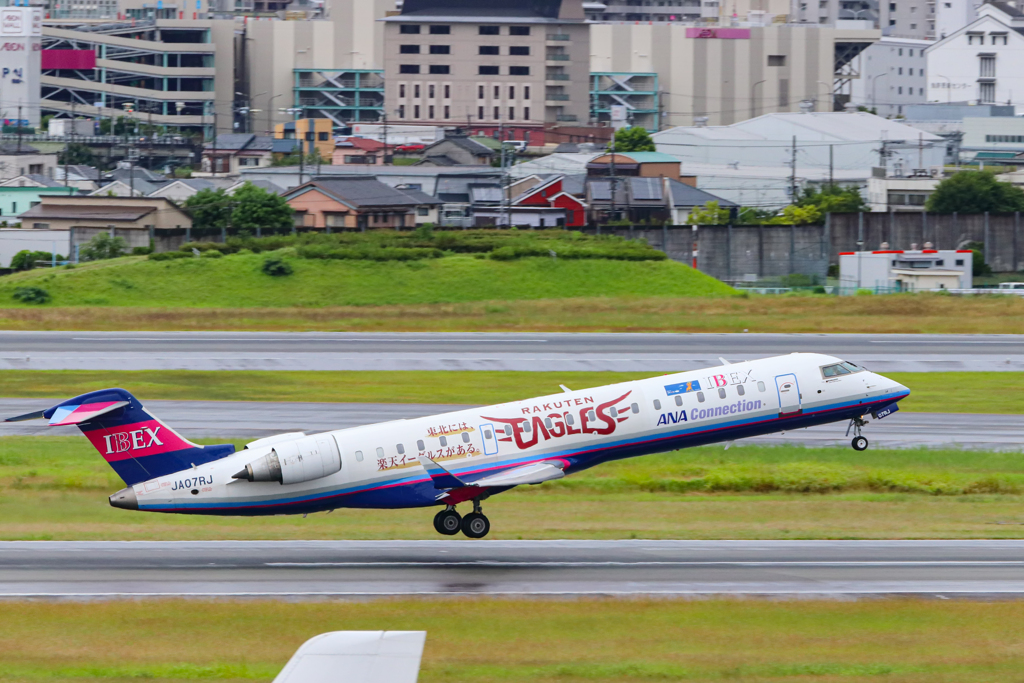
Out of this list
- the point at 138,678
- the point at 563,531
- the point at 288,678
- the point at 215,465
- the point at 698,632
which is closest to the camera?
the point at 288,678

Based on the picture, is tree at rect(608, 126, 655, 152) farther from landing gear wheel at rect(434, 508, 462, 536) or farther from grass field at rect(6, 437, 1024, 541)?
landing gear wheel at rect(434, 508, 462, 536)

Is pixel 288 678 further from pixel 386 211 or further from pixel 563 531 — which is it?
pixel 386 211

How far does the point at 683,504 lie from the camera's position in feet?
125

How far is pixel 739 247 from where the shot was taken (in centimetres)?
11250

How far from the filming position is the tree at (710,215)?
12538 cm

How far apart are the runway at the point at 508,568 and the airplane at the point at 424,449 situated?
1.35 metres

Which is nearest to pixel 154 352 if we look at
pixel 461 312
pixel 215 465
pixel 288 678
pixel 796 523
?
pixel 461 312

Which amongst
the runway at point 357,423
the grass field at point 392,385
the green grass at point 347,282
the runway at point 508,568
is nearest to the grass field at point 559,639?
the runway at point 508,568

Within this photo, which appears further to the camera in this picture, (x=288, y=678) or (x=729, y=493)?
(x=729, y=493)

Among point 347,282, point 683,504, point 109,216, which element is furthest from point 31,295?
point 683,504

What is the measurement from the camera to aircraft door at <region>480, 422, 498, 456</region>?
3341 cm

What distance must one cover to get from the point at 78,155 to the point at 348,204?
82.3m

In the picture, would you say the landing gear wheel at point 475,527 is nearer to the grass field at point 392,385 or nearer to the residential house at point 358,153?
the grass field at point 392,385

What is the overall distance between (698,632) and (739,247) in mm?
90722
